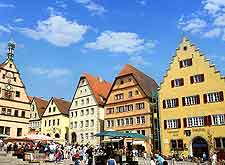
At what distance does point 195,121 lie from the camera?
47.1m

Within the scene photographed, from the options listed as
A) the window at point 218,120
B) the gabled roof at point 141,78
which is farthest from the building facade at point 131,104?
the window at point 218,120

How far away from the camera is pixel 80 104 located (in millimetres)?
67375

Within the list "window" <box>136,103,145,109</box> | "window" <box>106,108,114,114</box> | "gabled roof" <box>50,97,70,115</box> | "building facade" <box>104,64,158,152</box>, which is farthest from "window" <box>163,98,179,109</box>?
"gabled roof" <box>50,97,70,115</box>

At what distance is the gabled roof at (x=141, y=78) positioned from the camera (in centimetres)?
5777

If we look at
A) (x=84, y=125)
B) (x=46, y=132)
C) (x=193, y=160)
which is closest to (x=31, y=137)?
(x=193, y=160)

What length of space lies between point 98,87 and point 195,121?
2549cm

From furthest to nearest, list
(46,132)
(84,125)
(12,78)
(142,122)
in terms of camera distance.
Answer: (46,132) < (84,125) < (12,78) < (142,122)

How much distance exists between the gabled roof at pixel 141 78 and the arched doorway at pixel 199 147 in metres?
12.3

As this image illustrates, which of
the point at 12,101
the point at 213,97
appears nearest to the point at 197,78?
the point at 213,97

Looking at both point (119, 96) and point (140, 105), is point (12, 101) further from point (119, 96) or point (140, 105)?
point (140, 105)

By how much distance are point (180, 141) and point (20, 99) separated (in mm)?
28885

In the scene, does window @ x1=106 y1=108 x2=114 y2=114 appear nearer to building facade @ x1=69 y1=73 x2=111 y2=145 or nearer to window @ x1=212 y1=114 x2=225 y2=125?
building facade @ x1=69 y1=73 x2=111 y2=145

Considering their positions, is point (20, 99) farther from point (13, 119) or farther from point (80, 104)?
point (80, 104)

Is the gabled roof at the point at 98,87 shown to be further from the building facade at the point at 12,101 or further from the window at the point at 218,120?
the window at the point at 218,120
